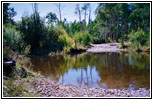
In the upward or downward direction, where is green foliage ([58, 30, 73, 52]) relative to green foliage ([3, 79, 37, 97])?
upward

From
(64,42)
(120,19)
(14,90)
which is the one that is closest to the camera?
(14,90)

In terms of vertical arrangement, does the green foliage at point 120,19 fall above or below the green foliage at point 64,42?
above

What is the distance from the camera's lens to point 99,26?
3884cm

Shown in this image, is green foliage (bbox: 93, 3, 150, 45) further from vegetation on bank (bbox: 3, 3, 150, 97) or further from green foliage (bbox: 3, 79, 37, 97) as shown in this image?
green foliage (bbox: 3, 79, 37, 97)

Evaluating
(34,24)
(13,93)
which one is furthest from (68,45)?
(13,93)

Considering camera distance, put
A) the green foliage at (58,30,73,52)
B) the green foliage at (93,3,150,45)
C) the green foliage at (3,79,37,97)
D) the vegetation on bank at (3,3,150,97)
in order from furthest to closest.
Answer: the green foliage at (93,3,150,45), the green foliage at (58,30,73,52), the vegetation on bank at (3,3,150,97), the green foliage at (3,79,37,97)

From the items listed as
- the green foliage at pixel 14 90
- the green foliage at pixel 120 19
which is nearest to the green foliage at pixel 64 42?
the green foliage at pixel 120 19

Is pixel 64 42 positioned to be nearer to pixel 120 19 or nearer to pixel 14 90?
pixel 14 90

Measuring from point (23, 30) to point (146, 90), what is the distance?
16094 millimetres

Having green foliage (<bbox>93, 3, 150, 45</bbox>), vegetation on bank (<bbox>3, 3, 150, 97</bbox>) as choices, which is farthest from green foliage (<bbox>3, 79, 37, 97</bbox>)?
green foliage (<bbox>93, 3, 150, 45</bbox>)

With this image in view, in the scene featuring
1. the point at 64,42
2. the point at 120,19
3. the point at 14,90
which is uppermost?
the point at 120,19

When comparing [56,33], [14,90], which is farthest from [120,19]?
[14,90]

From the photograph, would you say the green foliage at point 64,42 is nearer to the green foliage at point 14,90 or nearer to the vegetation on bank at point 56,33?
the vegetation on bank at point 56,33

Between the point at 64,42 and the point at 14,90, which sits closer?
the point at 14,90
